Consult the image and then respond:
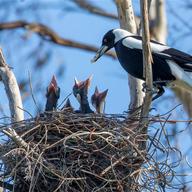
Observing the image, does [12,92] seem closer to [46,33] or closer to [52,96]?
[52,96]

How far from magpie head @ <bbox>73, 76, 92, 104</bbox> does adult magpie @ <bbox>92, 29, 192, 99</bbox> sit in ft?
1.17

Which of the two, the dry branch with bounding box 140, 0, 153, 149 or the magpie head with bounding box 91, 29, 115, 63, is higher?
the magpie head with bounding box 91, 29, 115, 63

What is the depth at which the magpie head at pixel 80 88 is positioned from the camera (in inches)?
A: 294

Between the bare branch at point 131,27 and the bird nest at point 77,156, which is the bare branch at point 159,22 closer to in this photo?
the bare branch at point 131,27

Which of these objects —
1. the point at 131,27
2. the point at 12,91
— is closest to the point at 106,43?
the point at 131,27

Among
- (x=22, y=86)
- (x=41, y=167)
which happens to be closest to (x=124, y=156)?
(x=41, y=167)

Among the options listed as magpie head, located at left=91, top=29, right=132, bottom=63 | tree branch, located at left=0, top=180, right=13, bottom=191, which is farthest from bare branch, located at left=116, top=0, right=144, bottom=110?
tree branch, located at left=0, top=180, right=13, bottom=191

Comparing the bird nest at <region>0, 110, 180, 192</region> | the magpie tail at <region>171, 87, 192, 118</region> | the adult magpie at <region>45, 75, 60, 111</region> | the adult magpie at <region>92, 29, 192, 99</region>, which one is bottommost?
the bird nest at <region>0, 110, 180, 192</region>

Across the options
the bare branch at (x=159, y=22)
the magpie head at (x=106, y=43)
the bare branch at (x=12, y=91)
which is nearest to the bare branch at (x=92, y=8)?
the bare branch at (x=159, y=22)

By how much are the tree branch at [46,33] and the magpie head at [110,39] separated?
373 centimetres

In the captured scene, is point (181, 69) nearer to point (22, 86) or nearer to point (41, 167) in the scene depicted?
point (41, 167)

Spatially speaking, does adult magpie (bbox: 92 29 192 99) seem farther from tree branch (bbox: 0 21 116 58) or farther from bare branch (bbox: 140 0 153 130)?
tree branch (bbox: 0 21 116 58)

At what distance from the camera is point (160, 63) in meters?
7.46

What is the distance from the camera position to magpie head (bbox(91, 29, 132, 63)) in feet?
25.4
